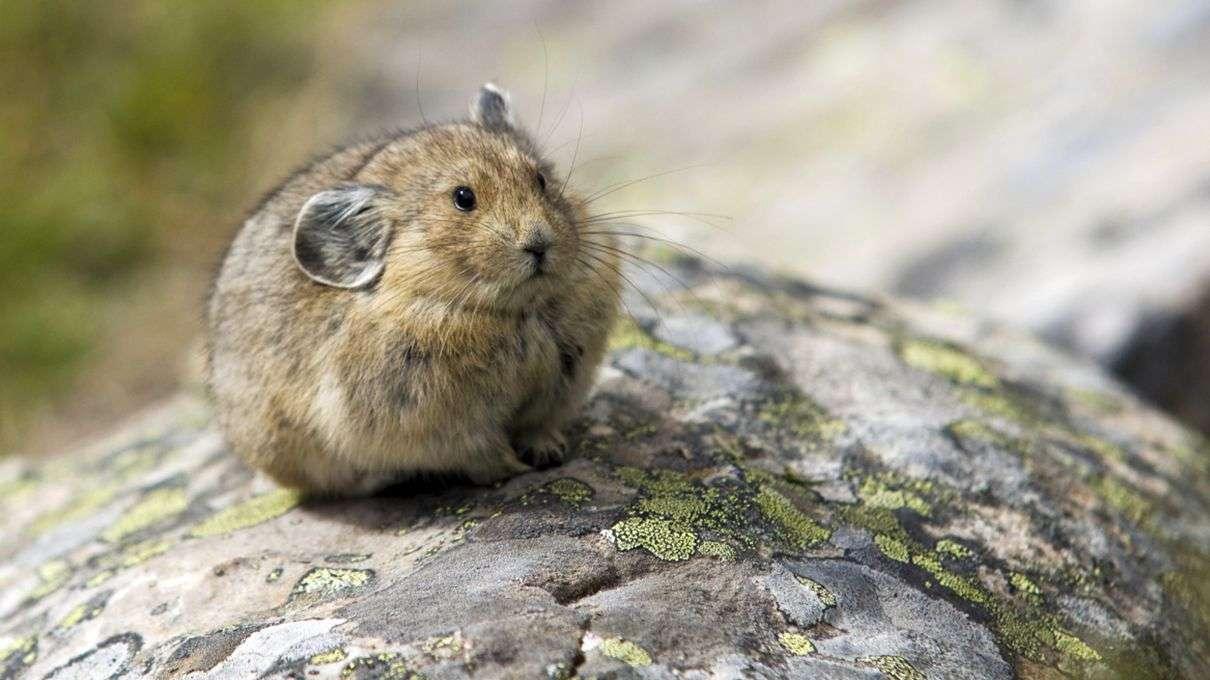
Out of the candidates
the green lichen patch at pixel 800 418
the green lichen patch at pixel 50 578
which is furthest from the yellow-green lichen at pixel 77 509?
the green lichen patch at pixel 800 418

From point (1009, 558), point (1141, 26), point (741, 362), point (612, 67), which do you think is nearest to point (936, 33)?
point (1141, 26)

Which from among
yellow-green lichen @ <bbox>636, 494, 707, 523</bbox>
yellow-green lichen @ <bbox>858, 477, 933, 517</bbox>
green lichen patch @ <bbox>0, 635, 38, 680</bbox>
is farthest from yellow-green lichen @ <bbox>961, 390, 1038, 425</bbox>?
green lichen patch @ <bbox>0, 635, 38, 680</bbox>

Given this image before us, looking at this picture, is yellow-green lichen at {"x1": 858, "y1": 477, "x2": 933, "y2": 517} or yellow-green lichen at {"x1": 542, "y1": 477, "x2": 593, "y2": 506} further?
yellow-green lichen at {"x1": 858, "y1": 477, "x2": 933, "y2": 517}

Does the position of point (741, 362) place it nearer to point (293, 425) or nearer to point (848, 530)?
point (848, 530)

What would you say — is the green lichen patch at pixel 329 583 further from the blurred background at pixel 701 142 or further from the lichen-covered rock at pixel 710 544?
the blurred background at pixel 701 142

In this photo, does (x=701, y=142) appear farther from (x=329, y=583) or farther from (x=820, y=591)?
(x=329, y=583)

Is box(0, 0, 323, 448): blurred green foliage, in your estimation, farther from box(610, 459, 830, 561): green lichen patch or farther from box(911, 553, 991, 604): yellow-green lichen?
box(911, 553, 991, 604): yellow-green lichen
